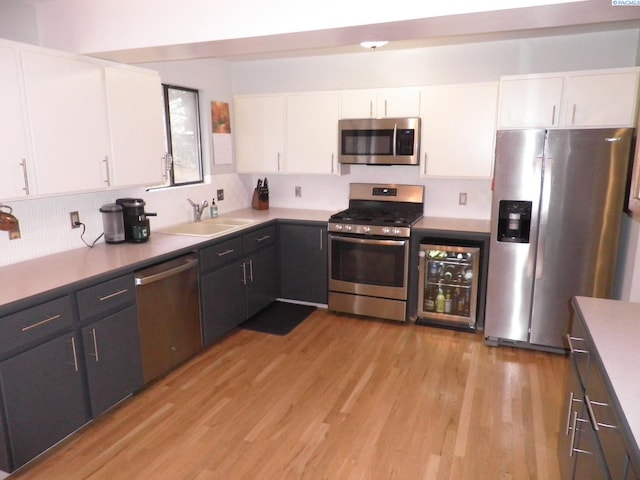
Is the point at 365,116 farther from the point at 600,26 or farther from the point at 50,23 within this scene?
the point at 50,23

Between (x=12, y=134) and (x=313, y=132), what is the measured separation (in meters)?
2.57

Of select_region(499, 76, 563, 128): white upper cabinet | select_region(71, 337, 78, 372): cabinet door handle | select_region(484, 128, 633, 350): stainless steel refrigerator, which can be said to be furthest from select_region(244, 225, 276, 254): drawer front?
select_region(499, 76, 563, 128): white upper cabinet

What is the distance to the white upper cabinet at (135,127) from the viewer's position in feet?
9.40

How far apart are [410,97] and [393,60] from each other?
0.50 meters

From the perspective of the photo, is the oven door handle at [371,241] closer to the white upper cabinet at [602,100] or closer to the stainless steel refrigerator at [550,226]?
the stainless steel refrigerator at [550,226]

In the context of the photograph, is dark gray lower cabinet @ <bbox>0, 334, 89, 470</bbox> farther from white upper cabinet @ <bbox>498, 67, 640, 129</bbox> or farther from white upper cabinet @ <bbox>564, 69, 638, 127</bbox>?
white upper cabinet @ <bbox>564, 69, 638, 127</bbox>

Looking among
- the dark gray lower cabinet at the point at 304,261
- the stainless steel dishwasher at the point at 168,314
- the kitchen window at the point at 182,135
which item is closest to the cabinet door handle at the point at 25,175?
the stainless steel dishwasher at the point at 168,314

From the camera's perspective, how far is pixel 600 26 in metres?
3.39

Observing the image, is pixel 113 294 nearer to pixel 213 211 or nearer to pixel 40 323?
pixel 40 323

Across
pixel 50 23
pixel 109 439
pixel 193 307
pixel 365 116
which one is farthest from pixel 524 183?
pixel 50 23

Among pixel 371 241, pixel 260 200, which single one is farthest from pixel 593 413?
pixel 260 200

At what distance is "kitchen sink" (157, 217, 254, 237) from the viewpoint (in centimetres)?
377

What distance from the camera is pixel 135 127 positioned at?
9.95 ft

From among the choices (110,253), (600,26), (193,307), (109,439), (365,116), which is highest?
(600,26)
